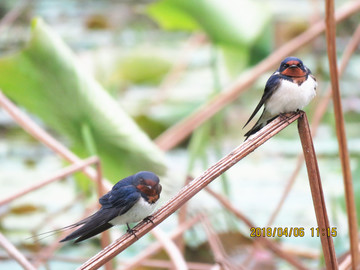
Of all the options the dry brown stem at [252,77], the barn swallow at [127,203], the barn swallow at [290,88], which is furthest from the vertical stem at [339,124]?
the dry brown stem at [252,77]

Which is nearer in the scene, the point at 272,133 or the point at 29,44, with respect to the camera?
the point at 272,133

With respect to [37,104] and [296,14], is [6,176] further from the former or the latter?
[296,14]

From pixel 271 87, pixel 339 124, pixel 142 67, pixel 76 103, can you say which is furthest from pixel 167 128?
pixel 271 87

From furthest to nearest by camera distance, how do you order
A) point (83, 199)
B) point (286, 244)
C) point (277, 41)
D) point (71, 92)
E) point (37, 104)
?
point (277, 41) < point (83, 199) < point (286, 244) < point (37, 104) < point (71, 92)

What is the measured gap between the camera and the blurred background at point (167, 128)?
4.86ft

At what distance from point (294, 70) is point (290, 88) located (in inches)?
1.0

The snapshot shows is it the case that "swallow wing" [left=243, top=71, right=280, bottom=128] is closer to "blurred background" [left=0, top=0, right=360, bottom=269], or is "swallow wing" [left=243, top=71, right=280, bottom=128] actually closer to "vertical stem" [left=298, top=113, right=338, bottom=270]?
"vertical stem" [left=298, top=113, right=338, bottom=270]

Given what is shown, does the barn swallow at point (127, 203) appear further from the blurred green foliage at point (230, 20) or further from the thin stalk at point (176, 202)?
the blurred green foliage at point (230, 20)

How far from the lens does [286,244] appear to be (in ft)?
7.09

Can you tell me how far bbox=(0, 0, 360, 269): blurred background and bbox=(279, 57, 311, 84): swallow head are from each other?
30 centimetres

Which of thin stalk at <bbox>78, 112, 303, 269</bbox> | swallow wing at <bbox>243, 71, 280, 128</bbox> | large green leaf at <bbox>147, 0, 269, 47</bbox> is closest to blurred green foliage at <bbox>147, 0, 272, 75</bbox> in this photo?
large green leaf at <bbox>147, 0, 269, 47</bbox>

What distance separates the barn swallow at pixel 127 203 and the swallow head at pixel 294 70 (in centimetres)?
24

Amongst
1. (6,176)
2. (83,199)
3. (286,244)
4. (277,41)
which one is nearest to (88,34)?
(277,41)

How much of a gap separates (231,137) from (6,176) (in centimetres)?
98
